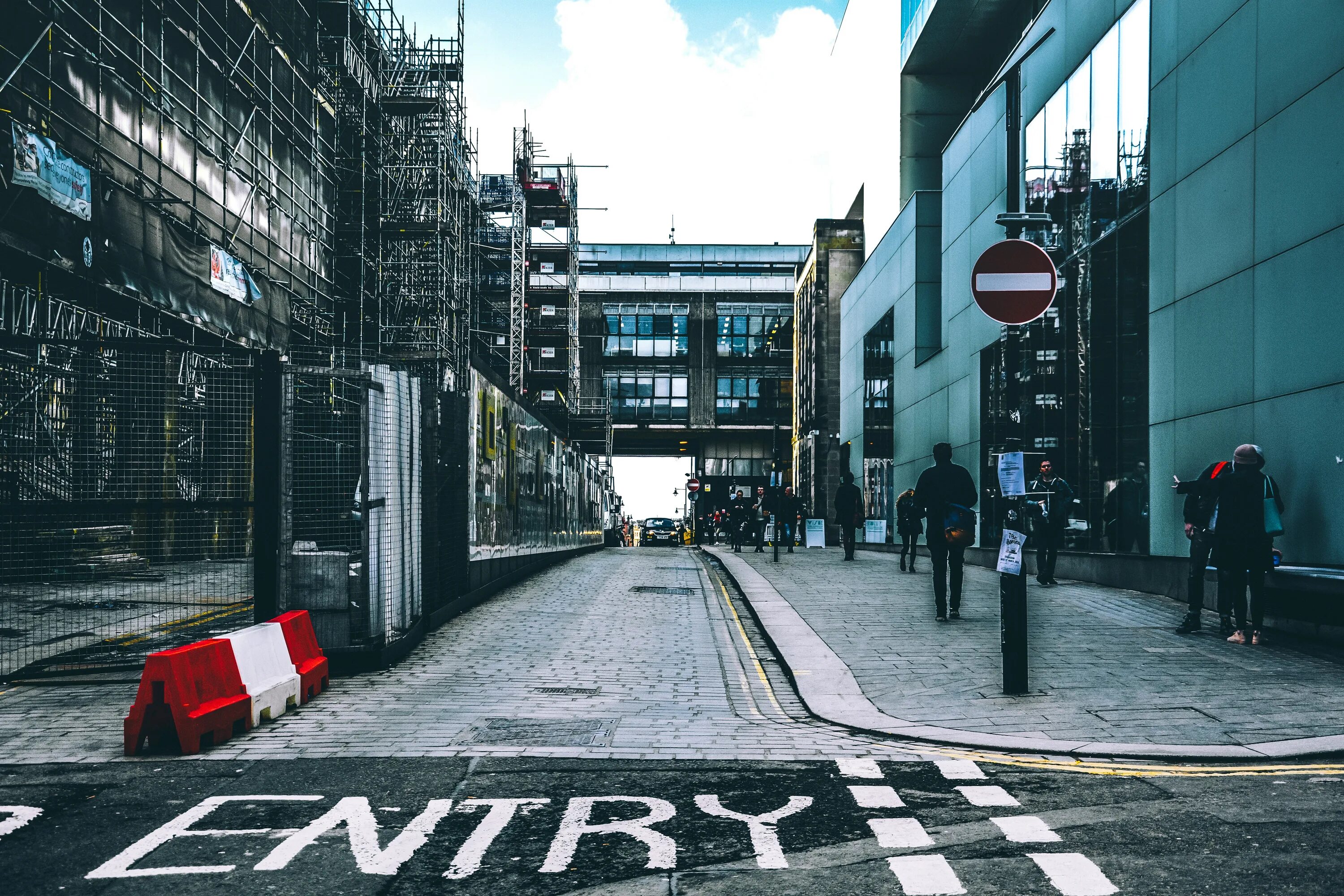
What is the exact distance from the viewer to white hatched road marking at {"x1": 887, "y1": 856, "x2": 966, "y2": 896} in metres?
3.86

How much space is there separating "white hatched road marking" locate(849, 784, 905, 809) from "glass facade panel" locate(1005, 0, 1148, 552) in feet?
35.2

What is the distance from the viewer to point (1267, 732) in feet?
20.9

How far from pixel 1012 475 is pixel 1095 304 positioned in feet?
33.5

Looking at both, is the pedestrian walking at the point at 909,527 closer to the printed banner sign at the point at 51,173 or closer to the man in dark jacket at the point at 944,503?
the man in dark jacket at the point at 944,503

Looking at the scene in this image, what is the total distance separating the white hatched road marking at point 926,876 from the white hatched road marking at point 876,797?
75 cm

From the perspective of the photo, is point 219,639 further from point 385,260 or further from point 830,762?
point 385,260

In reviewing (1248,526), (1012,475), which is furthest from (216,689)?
(1248,526)

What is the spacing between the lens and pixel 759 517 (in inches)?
1034

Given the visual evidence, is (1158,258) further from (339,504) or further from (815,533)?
(815,533)

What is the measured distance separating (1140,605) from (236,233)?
702 inches

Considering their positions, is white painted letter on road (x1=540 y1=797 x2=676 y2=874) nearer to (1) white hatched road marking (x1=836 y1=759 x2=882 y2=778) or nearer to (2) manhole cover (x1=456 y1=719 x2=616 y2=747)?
(1) white hatched road marking (x1=836 y1=759 x2=882 y2=778)

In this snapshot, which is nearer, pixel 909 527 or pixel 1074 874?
pixel 1074 874

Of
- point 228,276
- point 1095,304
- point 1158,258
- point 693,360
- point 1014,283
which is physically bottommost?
point 1014,283

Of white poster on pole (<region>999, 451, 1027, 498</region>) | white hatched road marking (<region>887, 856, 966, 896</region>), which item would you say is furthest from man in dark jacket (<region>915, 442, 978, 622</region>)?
white hatched road marking (<region>887, 856, 966, 896</region>)
